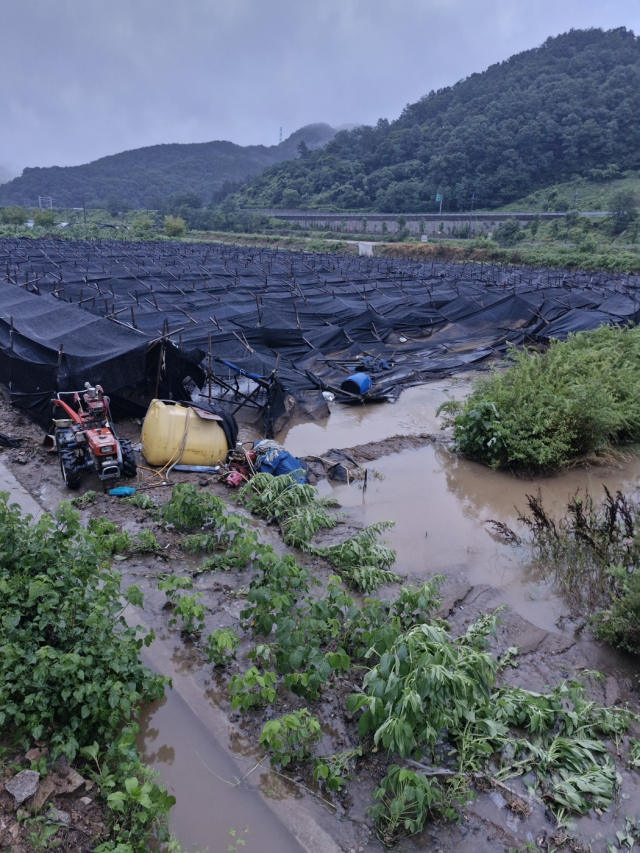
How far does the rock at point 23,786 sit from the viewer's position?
298 centimetres

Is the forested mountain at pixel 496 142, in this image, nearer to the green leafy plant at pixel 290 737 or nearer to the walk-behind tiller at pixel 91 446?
the walk-behind tiller at pixel 91 446

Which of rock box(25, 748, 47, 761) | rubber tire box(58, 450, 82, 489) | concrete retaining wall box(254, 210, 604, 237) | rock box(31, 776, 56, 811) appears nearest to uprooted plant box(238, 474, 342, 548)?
rubber tire box(58, 450, 82, 489)

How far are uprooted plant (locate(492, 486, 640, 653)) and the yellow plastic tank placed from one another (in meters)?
4.56

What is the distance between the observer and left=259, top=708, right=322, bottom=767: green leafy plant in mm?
3522

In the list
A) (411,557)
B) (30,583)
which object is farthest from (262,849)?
(411,557)

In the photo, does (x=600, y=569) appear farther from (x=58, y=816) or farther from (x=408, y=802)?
(x=58, y=816)

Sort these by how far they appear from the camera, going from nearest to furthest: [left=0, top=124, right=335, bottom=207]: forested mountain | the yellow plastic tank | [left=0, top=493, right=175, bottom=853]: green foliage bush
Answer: [left=0, top=493, right=175, bottom=853]: green foliage bush → the yellow plastic tank → [left=0, top=124, right=335, bottom=207]: forested mountain

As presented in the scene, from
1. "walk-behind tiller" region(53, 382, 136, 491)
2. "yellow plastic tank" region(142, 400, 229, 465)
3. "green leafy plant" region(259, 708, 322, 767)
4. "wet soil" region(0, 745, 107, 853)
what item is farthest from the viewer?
"yellow plastic tank" region(142, 400, 229, 465)

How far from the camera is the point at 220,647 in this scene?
13.9ft

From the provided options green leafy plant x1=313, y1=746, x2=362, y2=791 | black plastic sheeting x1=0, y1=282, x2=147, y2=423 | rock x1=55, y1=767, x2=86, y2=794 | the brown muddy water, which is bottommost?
the brown muddy water

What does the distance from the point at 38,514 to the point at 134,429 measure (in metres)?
2.79

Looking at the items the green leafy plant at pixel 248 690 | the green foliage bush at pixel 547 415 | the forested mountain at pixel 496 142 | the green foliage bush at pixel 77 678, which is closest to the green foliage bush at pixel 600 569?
the green foliage bush at pixel 547 415

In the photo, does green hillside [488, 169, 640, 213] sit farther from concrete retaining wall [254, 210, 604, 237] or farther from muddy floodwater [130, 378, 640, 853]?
muddy floodwater [130, 378, 640, 853]

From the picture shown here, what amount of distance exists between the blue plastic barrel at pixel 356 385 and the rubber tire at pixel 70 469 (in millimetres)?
6598
